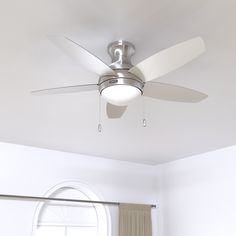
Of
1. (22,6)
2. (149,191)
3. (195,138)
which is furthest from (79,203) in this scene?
(22,6)

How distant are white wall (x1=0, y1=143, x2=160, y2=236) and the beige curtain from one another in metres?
0.11

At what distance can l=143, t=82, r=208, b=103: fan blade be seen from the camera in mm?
1802

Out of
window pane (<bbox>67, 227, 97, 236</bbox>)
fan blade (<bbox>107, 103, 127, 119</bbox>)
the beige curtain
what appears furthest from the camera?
the beige curtain

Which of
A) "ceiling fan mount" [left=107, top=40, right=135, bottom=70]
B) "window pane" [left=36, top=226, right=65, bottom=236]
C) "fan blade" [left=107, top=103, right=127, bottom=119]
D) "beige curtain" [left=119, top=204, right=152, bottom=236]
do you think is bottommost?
"window pane" [left=36, top=226, right=65, bottom=236]

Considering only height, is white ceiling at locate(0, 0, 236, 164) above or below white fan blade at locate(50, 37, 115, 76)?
above

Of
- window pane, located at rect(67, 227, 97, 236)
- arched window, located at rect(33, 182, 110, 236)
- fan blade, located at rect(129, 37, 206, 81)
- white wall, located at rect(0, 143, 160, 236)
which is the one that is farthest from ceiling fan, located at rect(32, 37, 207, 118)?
window pane, located at rect(67, 227, 97, 236)

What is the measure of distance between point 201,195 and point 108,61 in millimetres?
2677

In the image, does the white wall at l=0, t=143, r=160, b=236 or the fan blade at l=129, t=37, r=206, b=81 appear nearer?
the fan blade at l=129, t=37, r=206, b=81

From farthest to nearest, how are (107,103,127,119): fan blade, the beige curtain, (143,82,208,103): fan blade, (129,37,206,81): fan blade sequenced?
the beige curtain
(107,103,127,119): fan blade
(143,82,208,103): fan blade
(129,37,206,81): fan blade

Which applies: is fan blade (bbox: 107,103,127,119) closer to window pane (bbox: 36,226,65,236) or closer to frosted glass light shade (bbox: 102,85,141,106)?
frosted glass light shade (bbox: 102,85,141,106)

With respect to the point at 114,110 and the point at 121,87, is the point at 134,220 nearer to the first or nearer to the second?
the point at 114,110

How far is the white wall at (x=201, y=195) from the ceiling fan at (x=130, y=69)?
2.27 m

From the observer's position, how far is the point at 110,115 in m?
2.14

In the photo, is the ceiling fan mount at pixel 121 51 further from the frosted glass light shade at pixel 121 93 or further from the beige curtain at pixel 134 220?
the beige curtain at pixel 134 220
